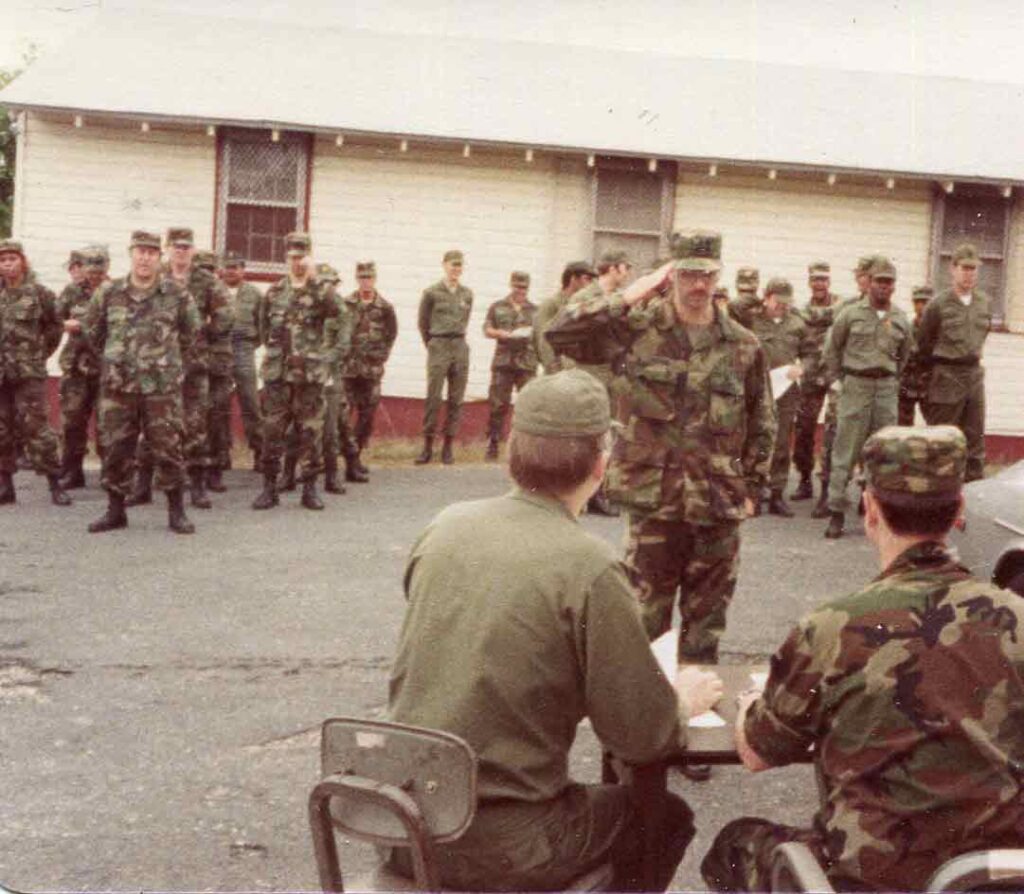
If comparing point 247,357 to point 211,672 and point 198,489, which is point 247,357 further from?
point 211,672

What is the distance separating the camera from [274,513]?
12055mm

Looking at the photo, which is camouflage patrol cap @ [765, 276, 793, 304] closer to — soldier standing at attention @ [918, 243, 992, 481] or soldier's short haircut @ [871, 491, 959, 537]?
soldier standing at attention @ [918, 243, 992, 481]

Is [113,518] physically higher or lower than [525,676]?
lower

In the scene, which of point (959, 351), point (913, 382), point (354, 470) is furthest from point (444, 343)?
point (959, 351)

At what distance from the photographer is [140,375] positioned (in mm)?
10812

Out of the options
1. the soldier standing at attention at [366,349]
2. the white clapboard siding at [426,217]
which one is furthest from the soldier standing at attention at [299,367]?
the white clapboard siding at [426,217]

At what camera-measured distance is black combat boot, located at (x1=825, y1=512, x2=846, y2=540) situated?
38.8 feet

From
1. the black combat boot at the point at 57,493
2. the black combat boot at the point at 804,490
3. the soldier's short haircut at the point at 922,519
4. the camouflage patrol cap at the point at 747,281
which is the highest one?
the camouflage patrol cap at the point at 747,281

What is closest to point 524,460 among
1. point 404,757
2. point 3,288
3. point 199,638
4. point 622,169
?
point 404,757

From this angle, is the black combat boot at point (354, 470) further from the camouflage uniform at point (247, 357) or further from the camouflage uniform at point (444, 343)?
the camouflage uniform at point (444, 343)

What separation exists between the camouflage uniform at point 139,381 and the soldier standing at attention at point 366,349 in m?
3.67

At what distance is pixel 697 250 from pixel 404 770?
333cm

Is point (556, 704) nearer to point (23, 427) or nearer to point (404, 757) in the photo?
point (404, 757)

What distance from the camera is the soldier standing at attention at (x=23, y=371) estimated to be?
39.8 ft
